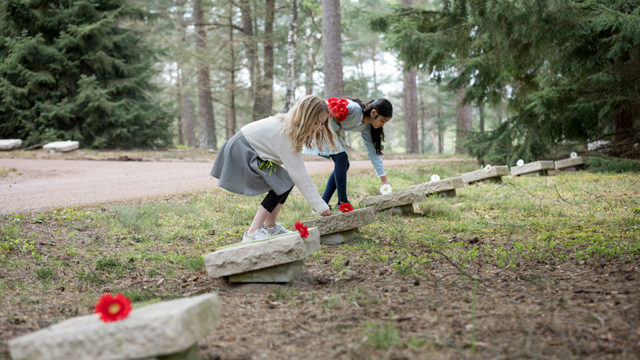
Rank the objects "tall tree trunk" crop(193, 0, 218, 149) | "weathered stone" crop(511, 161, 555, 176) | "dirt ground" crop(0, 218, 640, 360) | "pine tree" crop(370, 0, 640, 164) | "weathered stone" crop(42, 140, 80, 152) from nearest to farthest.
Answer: "dirt ground" crop(0, 218, 640, 360) → "pine tree" crop(370, 0, 640, 164) → "weathered stone" crop(511, 161, 555, 176) → "weathered stone" crop(42, 140, 80, 152) → "tall tree trunk" crop(193, 0, 218, 149)

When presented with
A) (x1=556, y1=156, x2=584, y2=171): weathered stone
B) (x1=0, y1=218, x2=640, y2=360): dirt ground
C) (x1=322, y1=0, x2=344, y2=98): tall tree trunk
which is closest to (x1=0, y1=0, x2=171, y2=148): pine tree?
(x1=322, y1=0, x2=344, y2=98): tall tree trunk

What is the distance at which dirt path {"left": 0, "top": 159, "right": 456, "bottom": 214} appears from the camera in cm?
588

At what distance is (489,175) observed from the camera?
7.68 metres

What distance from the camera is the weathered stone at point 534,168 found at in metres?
8.84

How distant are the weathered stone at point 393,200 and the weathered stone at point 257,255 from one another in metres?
2.35

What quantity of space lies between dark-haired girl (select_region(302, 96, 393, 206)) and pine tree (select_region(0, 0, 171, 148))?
9610mm

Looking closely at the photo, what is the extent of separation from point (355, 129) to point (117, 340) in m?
3.80

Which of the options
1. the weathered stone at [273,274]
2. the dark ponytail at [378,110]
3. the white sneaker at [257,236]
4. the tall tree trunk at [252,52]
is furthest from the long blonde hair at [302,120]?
the tall tree trunk at [252,52]

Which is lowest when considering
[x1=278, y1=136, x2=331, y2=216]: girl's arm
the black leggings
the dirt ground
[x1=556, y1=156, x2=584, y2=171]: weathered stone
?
the dirt ground

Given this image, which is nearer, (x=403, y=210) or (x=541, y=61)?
(x=403, y=210)

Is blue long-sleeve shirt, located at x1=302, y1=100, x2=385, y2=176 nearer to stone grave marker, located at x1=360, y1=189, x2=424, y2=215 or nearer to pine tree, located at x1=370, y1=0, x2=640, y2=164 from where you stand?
stone grave marker, located at x1=360, y1=189, x2=424, y2=215

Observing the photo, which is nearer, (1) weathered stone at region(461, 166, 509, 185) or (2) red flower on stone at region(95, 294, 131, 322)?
(2) red flower on stone at region(95, 294, 131, 322)

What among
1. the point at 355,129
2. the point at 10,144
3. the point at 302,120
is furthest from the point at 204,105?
the point at 302,120

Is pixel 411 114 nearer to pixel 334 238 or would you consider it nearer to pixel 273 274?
pixel 334 238
